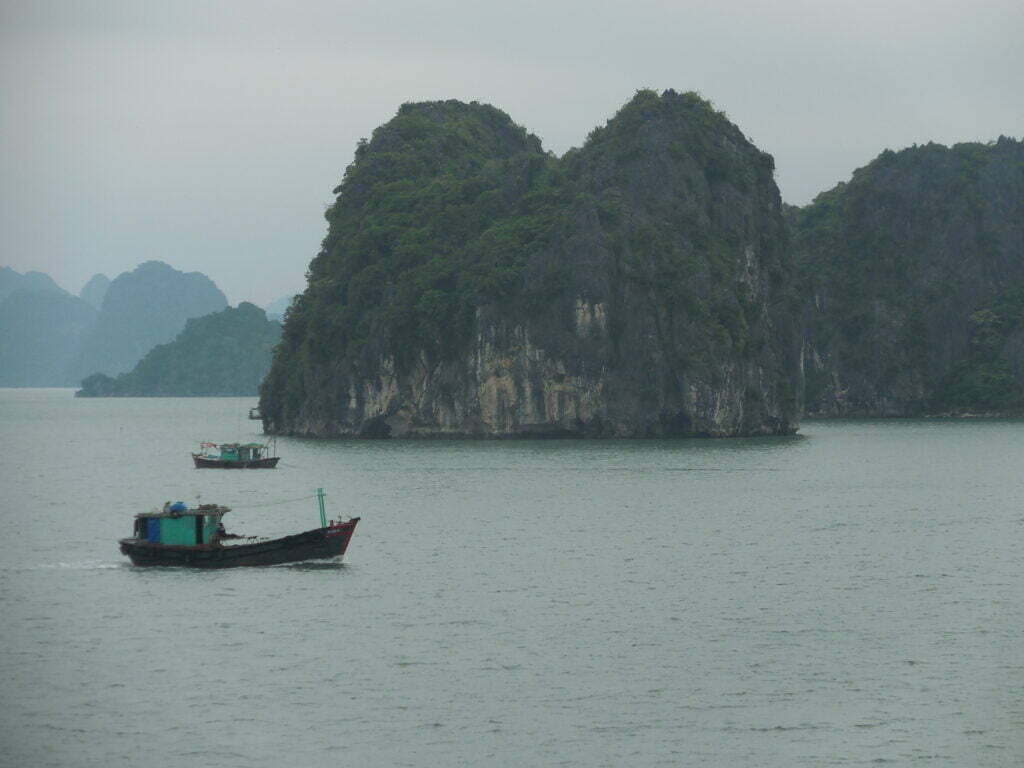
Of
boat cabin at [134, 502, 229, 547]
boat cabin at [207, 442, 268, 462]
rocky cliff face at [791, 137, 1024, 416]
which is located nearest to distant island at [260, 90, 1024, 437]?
boat cabin at [207, 442, 268, 462]

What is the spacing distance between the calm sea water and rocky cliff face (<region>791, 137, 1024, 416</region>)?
96918 mm

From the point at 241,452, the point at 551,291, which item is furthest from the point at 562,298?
the point at 241,452

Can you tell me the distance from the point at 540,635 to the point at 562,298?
7518cm

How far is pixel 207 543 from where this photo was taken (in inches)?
1608

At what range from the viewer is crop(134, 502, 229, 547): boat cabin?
133 ft

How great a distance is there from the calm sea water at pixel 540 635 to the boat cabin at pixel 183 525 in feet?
3.37

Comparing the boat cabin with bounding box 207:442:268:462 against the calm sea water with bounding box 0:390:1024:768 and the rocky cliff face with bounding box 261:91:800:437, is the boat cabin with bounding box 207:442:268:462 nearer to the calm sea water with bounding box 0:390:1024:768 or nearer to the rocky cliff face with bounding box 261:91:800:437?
the calm sea water with bounding box 0:390:1024:768

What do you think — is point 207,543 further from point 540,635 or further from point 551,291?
point 551,291

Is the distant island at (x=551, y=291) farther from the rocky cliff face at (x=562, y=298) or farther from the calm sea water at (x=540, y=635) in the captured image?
the calm sea water at (x=540, y=635)

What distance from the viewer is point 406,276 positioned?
112688mm

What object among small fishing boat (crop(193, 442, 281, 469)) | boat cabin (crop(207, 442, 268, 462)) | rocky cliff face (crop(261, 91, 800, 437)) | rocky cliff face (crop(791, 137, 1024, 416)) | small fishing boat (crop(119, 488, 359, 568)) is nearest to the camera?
small fishing boat (crop(119, 488, 359, 568))

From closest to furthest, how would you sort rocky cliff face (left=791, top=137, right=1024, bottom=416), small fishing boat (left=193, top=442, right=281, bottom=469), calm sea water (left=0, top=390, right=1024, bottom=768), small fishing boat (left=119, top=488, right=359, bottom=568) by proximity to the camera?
calm sea water (left=0, top=390, right=1024, bottom=768) → small fishing boat (left=119, top=488, right=359, bottom=568) → small fishing boat (left=193, top=442, right=281, bottom=469) → rocky cliff face (left=791, top=137, right=1024, bottom=416)

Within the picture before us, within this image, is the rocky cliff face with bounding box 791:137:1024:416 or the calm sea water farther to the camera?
the rocky cliff face with bounding box 791:137:1024:416

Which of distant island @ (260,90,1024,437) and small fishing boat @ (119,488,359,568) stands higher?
distant island @ (260,90,1024,437)
